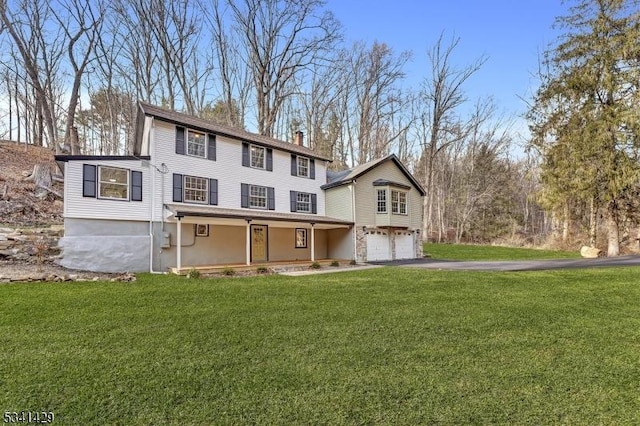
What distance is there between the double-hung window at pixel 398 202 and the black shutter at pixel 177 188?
36.5 ft

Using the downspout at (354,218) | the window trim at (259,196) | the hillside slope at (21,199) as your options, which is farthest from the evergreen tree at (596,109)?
the hillside slope at (21,199)

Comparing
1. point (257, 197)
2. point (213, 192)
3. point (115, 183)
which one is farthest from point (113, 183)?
point (257, 197)

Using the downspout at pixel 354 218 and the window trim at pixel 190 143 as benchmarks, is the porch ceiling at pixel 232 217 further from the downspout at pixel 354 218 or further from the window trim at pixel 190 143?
the window trim at pixel 190 143

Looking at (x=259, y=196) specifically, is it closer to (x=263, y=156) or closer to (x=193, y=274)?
(x=263, y=156)

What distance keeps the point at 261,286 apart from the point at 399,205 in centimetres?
1205

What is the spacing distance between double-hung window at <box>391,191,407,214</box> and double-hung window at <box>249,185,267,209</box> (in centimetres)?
724

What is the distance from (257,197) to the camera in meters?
16.5

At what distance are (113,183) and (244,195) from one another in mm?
5412

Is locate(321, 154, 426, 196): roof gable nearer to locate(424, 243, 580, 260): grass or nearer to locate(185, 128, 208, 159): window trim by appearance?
locate(424, 243, 580, 260): grass

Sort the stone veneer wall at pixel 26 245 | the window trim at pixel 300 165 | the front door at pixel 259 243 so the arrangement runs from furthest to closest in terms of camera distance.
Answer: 1. the window trim at pixel 300 165
2. the front door at pixel 259 243
3. the stone veneer wall at pixel 26 245

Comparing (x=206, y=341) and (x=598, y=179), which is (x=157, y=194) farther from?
(x=598, y=179)

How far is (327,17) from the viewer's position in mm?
24016

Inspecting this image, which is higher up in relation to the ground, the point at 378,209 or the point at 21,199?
the point at 21,199

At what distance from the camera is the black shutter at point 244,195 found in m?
15.9
